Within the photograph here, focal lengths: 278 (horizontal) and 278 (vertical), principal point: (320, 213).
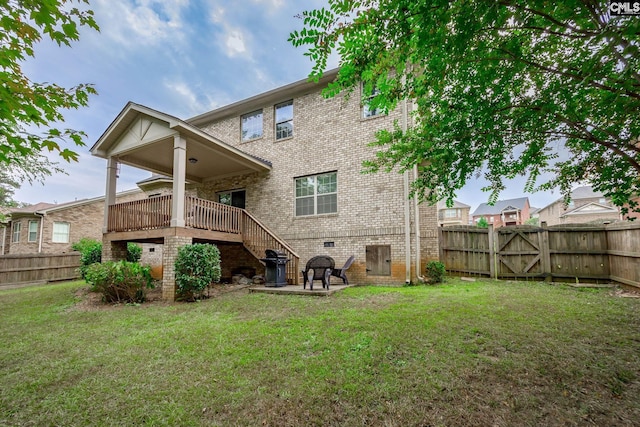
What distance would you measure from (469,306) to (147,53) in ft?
55.3

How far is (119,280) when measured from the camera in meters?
7.34

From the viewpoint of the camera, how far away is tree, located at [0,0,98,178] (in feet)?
8.37

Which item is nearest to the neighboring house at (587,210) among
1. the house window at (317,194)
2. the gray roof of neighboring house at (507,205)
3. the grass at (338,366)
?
the gray roof of neighboring house at (507,205)

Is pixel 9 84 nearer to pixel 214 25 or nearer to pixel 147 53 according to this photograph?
pixel 214 25

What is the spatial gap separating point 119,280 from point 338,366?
22.5 feet

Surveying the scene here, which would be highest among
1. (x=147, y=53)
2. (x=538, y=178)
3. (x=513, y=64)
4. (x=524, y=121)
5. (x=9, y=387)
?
(x=147, y=53)

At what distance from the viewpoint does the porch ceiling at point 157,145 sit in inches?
344

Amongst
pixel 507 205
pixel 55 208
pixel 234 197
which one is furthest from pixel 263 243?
pixel 507 205

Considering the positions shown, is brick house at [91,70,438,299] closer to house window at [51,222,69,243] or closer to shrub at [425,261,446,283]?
shrub at [425,261,446,283]

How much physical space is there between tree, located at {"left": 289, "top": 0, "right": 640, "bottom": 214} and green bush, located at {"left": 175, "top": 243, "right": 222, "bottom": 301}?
547cm

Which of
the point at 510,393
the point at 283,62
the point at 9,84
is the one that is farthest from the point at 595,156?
the point at 283,62

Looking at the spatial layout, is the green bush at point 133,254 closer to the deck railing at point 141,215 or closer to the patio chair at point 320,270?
the deck railing at point 141,215

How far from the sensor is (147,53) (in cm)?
1347

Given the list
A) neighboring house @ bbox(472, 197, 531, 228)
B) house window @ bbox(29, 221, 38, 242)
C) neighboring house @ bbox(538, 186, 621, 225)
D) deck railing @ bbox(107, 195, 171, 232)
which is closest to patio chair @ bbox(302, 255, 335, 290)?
deck railing @ bbox(107, 195, 171, 232)
